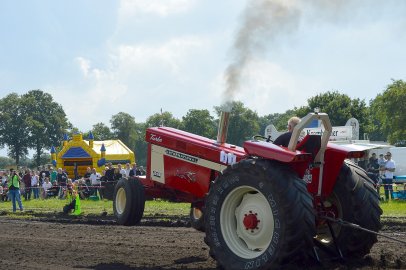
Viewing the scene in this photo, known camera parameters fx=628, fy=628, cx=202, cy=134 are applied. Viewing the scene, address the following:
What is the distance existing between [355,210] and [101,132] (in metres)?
97.8

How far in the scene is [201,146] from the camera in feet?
26.3

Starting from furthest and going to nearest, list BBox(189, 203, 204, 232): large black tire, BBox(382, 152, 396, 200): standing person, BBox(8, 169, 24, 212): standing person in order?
BBox(8, 169, 24, 212): standing person → BBox(382, 152, 396, 200): standing person → BBox(189, 203, 204, 232): large black tire

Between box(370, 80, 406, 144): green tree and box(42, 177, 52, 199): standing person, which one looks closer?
box(42, 177, 52, 199): standing person

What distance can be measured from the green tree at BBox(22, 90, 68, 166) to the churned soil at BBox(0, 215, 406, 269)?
245 ft

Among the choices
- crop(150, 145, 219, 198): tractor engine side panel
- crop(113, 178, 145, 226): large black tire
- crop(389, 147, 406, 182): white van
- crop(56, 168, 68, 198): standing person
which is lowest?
crop(113, 178, 145, 226): large black tire

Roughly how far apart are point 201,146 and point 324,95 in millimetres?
55565

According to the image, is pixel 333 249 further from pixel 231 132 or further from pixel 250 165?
pixel 231 132

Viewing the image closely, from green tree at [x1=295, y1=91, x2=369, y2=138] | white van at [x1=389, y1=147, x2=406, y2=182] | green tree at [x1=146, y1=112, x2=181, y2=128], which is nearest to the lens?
white van at [x1=389, y1=147, x2=406, y2=182]

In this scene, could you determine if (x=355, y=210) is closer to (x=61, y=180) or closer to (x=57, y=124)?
(x=61, y=180)

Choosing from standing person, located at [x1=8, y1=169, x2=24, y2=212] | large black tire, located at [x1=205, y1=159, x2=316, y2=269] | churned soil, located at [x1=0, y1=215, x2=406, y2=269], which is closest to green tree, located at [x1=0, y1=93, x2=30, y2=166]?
standing person, located at [x1=8, y1=169, x2=24, y2=212]

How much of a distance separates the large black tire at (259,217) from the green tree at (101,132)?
95.4m

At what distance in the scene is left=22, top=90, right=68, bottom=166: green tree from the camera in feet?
279

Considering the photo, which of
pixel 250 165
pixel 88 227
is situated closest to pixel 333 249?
pixel 250 165

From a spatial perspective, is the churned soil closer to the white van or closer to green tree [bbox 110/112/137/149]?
the white van
